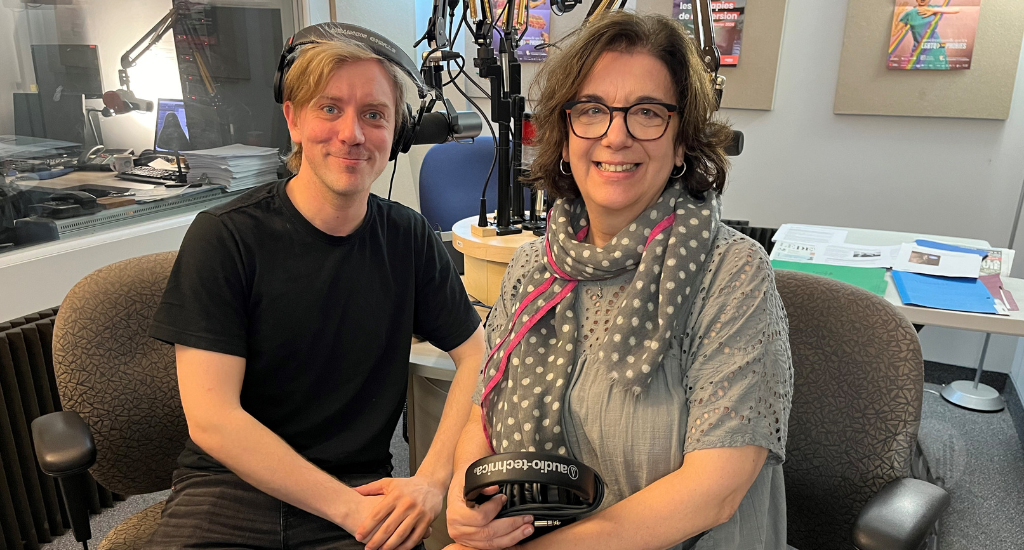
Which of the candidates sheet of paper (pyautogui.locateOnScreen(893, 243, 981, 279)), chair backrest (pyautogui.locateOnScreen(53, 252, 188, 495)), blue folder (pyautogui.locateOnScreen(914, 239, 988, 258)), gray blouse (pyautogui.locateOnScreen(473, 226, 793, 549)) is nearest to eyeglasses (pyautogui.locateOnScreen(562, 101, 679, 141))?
gray blouse (pyautogui.locateOnScreen(473, 226, 793, 549))

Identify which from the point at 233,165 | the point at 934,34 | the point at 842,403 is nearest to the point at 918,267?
the point at 842,403

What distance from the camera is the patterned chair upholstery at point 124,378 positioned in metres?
1.32

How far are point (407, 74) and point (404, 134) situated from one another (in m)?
0.14

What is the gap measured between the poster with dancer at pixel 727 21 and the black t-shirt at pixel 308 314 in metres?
2.15

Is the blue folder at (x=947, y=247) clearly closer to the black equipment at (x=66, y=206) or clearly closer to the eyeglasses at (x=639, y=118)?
the eyeglasses at (x=639, y=118)

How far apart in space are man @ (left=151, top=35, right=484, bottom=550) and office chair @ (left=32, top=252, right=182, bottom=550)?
13 centimetres

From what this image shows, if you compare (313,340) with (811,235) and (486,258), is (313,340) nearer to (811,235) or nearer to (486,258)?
(486,258)

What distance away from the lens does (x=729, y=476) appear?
0.92 metres

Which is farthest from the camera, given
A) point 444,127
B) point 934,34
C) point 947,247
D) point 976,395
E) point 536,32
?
point 536,32

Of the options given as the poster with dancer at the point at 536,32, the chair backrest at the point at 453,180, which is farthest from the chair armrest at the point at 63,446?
the poster with dancer at the point at 536,32

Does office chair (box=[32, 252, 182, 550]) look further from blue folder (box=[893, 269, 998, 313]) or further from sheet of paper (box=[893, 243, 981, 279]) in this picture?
sheet of paper (box=[893, 243, 981, 279])

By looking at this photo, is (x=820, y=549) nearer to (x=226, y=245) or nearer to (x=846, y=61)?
(x=226, y=245)

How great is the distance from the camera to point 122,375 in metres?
1.36

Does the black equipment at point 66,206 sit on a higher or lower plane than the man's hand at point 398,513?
higher
